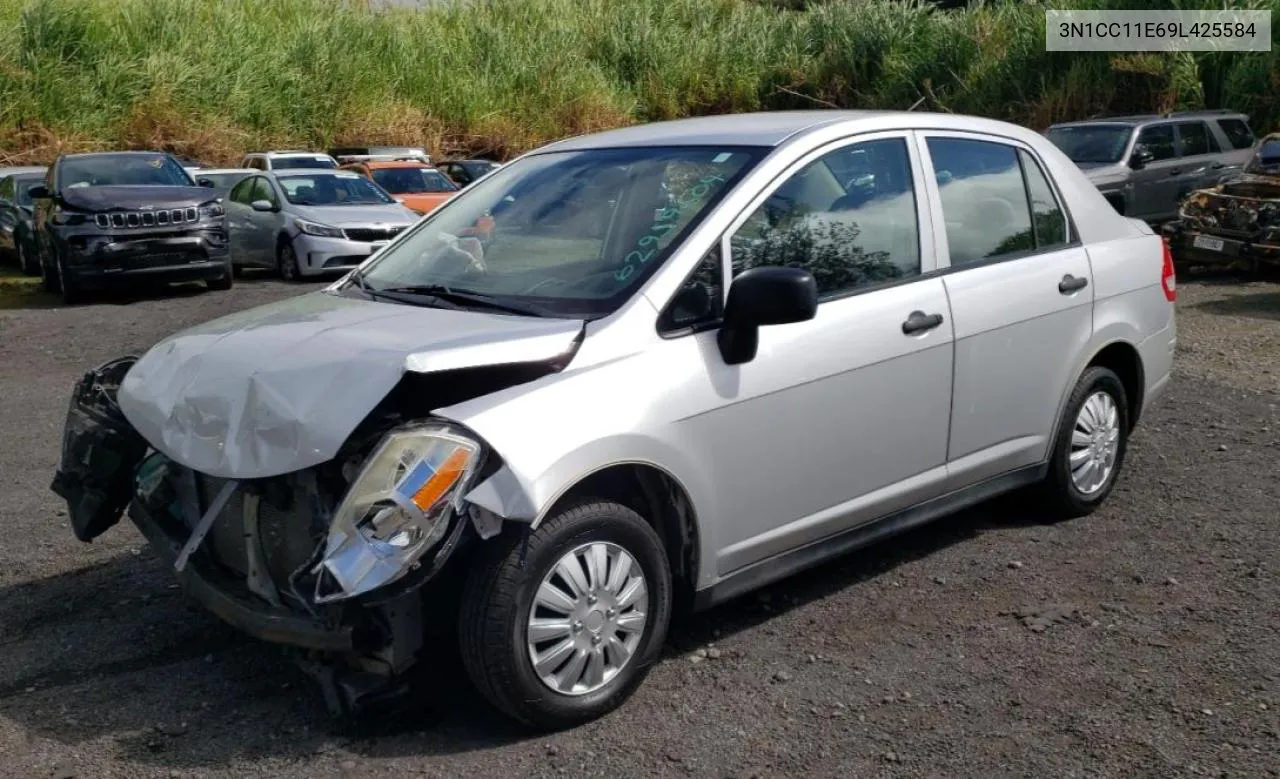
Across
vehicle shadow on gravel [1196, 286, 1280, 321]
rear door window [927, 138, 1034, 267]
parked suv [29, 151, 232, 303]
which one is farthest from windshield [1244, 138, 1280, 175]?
parked suv [29, 151, 232, 303]

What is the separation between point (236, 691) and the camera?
14.2ft

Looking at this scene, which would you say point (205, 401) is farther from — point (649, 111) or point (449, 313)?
point (649, 111)

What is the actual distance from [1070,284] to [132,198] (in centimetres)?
1222

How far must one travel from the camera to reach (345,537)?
12.0 ft

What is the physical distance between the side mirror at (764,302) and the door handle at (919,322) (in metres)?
0.74

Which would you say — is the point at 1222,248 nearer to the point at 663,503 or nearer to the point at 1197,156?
the point at 1197,156

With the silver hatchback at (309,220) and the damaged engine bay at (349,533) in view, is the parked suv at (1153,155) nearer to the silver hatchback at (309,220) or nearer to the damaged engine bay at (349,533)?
the silver hatchback at (309,220)

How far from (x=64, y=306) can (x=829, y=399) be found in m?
12.9

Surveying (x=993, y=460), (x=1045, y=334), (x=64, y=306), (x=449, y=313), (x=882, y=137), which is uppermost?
(x=882, y=137)

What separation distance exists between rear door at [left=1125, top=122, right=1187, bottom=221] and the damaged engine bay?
49.3 feet

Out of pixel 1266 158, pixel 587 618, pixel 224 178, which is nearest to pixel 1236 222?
pixel 1266 158

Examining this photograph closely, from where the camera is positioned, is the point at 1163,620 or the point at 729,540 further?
the point at 1163,620

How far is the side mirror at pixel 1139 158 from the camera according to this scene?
1716 cm

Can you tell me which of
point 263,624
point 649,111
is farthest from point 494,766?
point 649,111
